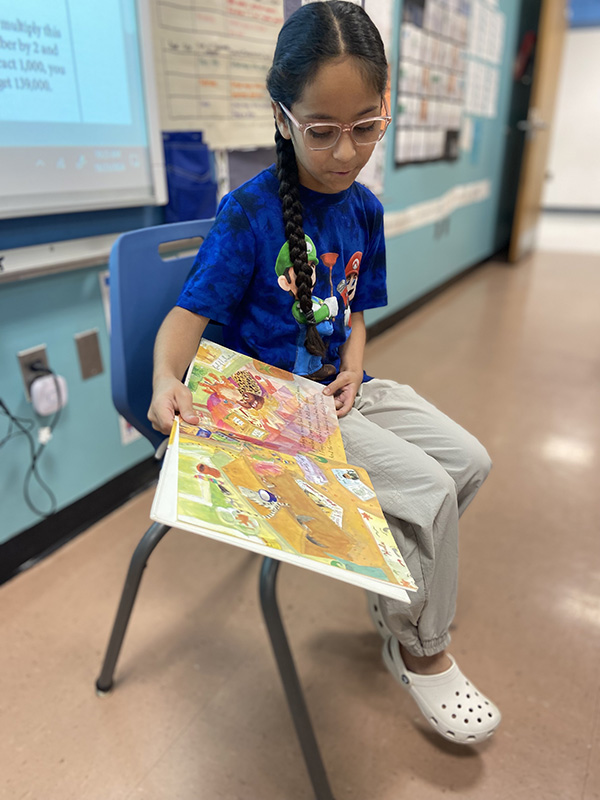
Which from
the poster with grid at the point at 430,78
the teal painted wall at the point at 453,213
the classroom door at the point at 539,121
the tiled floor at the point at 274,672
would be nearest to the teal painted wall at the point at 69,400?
the tiled floor at the point at 274,672

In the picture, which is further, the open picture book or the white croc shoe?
the white croc shoe

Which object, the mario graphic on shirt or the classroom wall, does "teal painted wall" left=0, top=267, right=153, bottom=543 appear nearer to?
the classroom wall

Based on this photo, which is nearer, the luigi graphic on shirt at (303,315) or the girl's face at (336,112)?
the girl's face at (336,112)

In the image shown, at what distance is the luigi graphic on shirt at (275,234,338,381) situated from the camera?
0.71 m

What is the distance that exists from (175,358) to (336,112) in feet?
1.10

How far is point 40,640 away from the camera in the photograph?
1.08 meters

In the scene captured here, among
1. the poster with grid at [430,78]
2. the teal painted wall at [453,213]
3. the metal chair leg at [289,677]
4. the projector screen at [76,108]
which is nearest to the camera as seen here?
the metal chair leg at [289,677]

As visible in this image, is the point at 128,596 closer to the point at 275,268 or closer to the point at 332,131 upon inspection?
the point at 275,268

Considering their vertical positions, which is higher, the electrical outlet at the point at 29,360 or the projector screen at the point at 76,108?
the projector screen at the point at 76,108

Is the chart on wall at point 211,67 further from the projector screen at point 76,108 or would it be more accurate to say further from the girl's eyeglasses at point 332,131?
the girl's eyeglasses at point 332,131

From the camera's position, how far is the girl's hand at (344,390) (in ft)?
2.52

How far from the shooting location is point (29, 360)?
1.15 metres

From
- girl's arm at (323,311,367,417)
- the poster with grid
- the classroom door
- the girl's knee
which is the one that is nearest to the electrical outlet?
girl's arm at (323,311,367,417)

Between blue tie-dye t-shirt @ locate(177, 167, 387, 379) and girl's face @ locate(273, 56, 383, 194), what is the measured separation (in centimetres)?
7
